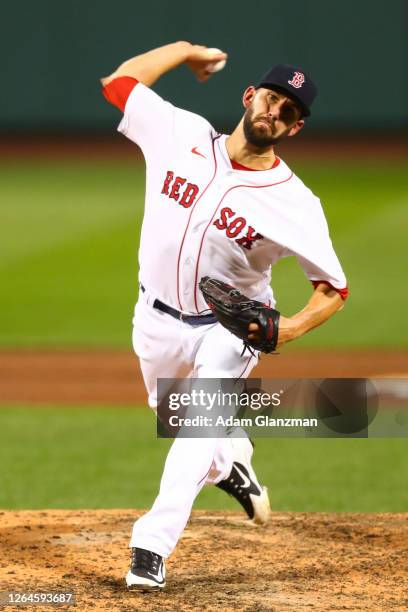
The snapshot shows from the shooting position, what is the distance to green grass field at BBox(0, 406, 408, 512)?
6082 millimetres

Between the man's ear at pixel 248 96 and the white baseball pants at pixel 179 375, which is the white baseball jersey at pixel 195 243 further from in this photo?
the man's ear at pixel 248 96

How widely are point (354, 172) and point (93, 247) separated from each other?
7.67 meters

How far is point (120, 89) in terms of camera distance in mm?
4559

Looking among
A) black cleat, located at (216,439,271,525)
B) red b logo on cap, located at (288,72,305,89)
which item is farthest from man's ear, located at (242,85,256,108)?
black cleat, located at (216,439,271,525)

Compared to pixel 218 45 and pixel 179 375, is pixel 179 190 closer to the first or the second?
pixel 179 375

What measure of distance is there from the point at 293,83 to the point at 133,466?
10.3ft

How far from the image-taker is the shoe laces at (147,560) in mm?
4105

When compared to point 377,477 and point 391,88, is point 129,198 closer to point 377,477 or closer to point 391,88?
point 391,88

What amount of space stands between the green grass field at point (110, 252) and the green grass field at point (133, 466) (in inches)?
107

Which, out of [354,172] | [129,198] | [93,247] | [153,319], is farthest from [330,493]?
[354,172]

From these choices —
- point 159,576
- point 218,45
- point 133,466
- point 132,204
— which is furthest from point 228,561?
point 218,45

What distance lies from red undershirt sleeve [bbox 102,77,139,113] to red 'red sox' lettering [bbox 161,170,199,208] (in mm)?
390

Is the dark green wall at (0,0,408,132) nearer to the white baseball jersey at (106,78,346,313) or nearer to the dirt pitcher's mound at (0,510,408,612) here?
the dirt pitcher's mound at (0,510,408,612)

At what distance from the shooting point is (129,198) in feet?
59.4
